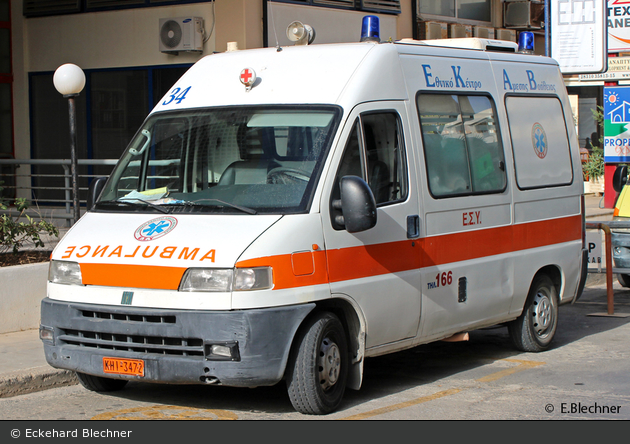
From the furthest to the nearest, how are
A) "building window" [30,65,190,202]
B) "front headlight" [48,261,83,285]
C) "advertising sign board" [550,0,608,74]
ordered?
"building window" [30,65,190,202]
"advertising sign board" [550,0,608,74]
"front headlight" [48,261,83,285]

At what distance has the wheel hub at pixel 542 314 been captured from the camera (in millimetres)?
8406

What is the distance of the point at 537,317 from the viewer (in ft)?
27.6

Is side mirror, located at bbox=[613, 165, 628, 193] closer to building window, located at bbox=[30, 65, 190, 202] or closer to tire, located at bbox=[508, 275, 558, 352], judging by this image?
tire, located at bbox=[508, 275, 558, 352]

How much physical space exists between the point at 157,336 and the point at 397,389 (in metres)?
2.14

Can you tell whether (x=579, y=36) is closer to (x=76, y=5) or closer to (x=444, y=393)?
(x=444, y=393)

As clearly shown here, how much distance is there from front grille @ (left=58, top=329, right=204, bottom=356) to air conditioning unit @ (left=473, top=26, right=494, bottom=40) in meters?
15.4

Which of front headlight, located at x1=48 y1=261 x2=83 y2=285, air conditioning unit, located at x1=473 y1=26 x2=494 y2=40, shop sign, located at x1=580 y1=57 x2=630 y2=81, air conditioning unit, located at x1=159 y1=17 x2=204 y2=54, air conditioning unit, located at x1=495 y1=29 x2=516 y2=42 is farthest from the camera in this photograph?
Result: air conditioning unit, located at x1=495 y1=29 x2=516 y2=42

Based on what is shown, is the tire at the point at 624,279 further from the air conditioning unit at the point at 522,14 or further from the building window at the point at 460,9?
the air conditioning unit at the point at 522,14

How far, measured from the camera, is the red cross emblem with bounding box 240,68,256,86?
662 cm

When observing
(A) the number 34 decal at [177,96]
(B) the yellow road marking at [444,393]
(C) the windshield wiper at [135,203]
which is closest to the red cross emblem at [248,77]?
(A) the number 34 decal at [177,96]

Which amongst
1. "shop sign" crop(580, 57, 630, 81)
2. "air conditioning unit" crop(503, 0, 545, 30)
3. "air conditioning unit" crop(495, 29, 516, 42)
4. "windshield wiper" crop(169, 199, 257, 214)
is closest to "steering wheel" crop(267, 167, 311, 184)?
"windshield wiper" crop(169, 199, 257, 214)

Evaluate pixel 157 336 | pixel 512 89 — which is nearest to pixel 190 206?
pixel 157 336
